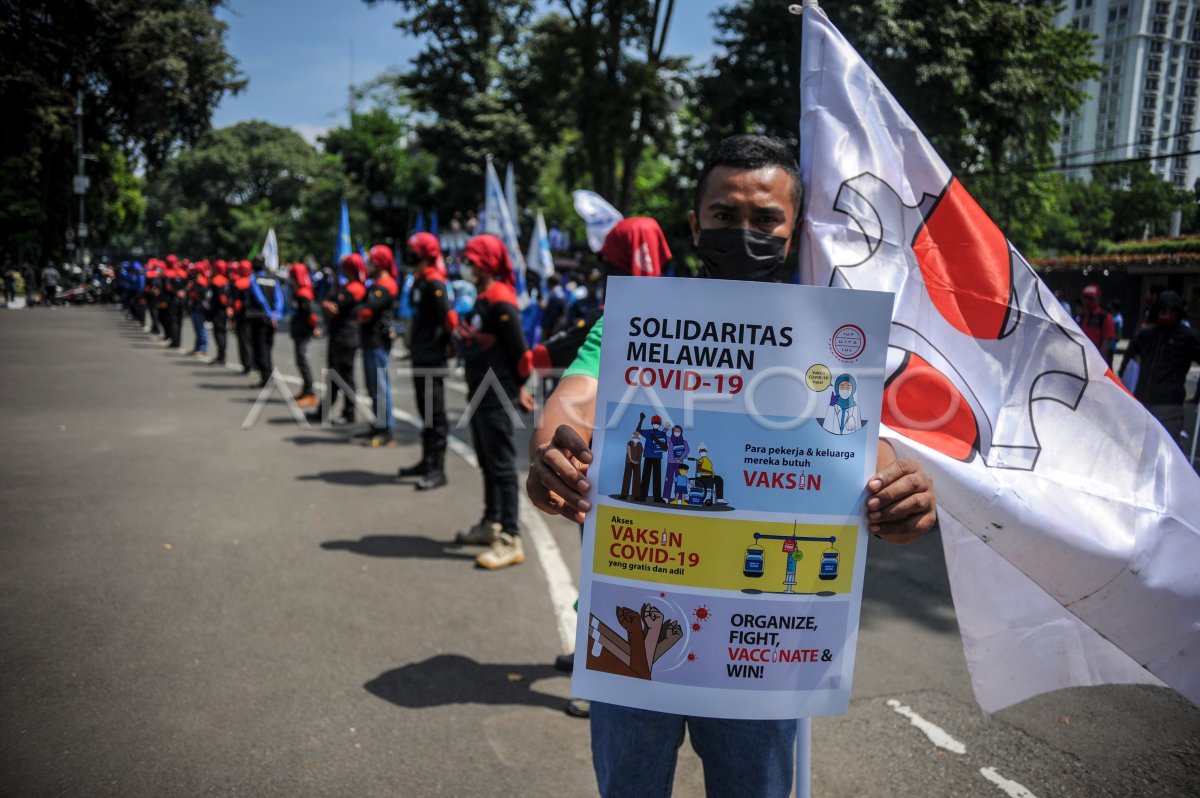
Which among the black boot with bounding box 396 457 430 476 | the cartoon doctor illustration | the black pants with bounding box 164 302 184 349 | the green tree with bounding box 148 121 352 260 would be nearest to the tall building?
the cartoon doctor illustration

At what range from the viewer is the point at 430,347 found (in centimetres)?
783

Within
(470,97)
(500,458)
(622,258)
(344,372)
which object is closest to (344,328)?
(344,372)

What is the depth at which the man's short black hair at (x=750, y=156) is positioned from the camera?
6.13ft

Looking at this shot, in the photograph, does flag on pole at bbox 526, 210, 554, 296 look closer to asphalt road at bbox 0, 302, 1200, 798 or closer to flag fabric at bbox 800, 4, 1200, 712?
asphalt road at bbox 0, 302, 1200, 798

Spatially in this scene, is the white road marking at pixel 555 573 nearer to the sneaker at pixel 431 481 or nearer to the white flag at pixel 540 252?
the sneaker at pixel 431 481

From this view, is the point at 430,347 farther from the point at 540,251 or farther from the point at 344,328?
the point at 540,251

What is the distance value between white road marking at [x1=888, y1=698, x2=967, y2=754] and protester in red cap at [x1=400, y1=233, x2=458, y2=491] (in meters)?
4.86

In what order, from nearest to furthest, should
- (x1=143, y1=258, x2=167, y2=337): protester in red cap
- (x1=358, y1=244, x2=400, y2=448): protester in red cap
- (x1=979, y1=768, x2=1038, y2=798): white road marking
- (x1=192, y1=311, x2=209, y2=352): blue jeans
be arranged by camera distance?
(x1=979, y1=768, x2=1038, y2=798): white road marking < (x1=358, y1=244, x2=400, y2=448): protester in red cap < (x1=192, y1=311, x2=209, y2=352): blue jeans < (x1=143, y1=258, x2=167, y2=337): protester in red cap

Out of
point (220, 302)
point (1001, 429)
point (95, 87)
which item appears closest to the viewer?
point (1001, 429)

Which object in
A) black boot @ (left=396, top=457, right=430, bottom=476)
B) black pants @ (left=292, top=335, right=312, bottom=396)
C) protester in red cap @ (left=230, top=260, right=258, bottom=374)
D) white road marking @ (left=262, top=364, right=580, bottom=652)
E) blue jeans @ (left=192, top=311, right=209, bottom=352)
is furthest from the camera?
blue jeans @ (left=192, top=311, right=209, bottom=352)

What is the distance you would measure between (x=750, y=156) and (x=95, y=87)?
33738 millimetres

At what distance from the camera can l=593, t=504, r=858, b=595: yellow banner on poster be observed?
1505mm

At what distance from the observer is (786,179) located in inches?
76.6

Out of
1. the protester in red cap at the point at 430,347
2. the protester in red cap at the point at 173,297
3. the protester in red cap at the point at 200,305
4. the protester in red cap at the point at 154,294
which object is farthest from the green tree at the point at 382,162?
the protester in red cap at the point at 430,347
